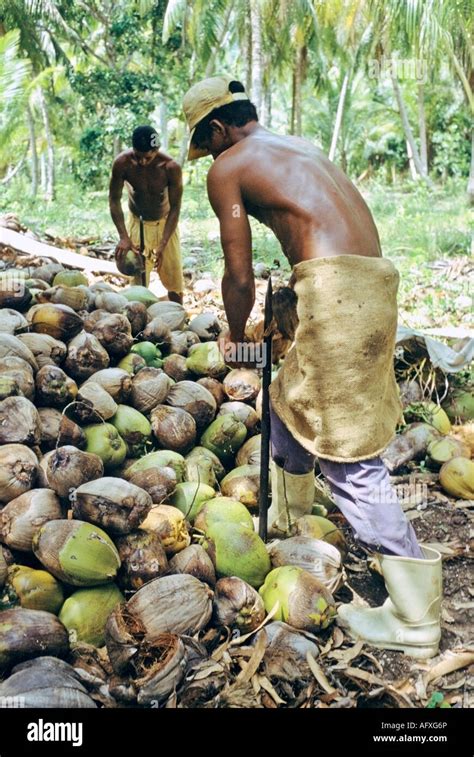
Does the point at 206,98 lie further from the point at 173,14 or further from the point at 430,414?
the point at 173,14

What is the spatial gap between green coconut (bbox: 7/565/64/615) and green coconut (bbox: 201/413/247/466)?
1249 millimetres

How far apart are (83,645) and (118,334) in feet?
5.89

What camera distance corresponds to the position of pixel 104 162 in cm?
1384

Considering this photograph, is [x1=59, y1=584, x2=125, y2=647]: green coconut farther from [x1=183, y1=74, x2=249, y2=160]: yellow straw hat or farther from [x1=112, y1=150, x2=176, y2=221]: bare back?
[x1=112, y1=150, x2=176, y2=221]: bare back

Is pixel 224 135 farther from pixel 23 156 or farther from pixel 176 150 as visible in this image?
pixel 23 156

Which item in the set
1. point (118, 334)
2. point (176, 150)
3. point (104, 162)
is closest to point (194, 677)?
point (118, 334)

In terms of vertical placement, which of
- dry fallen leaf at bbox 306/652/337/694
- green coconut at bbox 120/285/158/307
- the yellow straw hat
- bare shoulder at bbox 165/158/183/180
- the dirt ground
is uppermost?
the yellow straw hat

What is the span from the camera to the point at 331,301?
101 inches

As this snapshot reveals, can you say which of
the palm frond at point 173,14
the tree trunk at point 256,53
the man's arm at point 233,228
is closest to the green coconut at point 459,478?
the man's arm at point 233,228

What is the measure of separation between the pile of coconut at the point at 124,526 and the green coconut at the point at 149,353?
0.24 feet

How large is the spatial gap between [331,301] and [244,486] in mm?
1089

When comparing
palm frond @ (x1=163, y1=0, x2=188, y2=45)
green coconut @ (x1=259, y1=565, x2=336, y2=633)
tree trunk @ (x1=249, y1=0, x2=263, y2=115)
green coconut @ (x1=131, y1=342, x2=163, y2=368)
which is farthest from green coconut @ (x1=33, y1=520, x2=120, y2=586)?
palm frond @ (x1=163, y1=0, x2=188, y2=45)

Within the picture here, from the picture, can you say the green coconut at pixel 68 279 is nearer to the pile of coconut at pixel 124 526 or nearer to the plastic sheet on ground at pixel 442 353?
the pile of coconut at pixel 124 526

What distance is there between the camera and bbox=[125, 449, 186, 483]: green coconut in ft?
10.5
